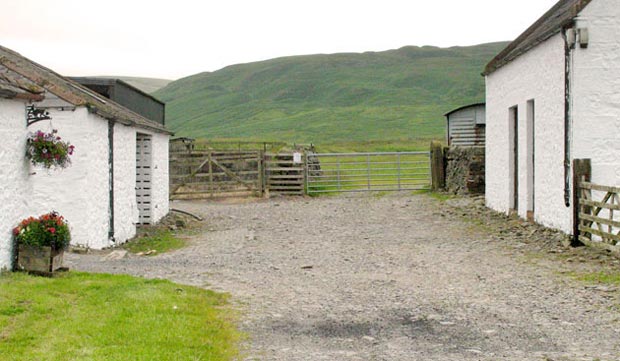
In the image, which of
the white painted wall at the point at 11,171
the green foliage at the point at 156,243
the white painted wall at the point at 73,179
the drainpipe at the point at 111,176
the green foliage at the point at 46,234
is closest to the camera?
the green foliage at the point at 46,234

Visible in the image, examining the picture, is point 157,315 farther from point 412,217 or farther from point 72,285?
point 412,217

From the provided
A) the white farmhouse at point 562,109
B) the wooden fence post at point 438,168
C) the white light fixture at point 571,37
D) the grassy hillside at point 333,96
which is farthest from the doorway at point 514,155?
the grassy hillside at point 333,96

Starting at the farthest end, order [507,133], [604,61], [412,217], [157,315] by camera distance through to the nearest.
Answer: [412,217]
[507,133]
[604,61]
[157,315]

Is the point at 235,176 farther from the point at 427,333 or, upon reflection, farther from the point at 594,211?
the point at 427,333

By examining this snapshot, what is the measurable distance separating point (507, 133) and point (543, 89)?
362 centimetres

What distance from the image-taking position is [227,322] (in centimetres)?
782

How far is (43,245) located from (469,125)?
93.3 feet

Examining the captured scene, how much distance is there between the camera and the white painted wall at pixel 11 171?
32.9ft

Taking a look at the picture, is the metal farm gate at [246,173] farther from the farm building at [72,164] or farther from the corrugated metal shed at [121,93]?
the farm building at [72,164]

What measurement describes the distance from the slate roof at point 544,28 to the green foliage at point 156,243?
8.78 metres

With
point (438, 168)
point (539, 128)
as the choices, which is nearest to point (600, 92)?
point (539, 128)

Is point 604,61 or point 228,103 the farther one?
point 228,103

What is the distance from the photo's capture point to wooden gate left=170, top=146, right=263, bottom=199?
29391mm

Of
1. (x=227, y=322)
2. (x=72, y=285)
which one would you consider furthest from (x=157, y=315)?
(x=72, y=285)
